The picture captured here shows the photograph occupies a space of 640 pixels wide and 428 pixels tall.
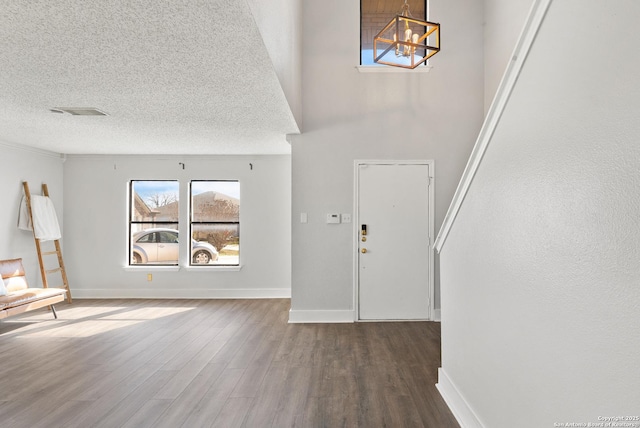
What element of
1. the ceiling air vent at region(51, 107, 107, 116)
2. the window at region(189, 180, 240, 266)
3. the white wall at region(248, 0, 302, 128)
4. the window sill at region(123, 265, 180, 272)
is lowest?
the window sill at region(123, 265, 180, 272)

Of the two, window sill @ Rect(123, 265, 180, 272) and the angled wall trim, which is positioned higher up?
the angled wall trim

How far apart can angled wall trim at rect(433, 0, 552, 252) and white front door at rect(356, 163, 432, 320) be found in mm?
2220

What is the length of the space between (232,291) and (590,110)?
18.8 feet

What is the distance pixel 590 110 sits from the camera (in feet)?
3.99

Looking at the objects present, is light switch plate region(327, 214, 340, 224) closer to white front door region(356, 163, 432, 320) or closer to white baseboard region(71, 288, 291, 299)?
white front door region(356, 163, 432, 320)

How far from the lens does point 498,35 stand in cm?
457

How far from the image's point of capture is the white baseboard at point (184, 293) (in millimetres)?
6211

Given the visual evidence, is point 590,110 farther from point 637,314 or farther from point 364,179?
point 364,179

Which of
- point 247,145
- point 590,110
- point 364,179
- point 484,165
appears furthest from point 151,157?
point 590,110

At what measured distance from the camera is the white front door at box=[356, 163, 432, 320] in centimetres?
478

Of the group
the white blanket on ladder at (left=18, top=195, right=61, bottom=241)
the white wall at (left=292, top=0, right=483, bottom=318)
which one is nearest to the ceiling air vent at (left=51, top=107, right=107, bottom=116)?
the white wall at (left=292, top=0, right=483, bottom=318)

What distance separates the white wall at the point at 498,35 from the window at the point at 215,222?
4.03 m

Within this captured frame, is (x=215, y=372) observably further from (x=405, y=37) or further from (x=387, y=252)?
(x=405, y=37)

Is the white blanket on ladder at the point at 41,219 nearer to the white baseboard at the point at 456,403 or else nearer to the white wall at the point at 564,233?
the white baseboard at the point at 456,403
